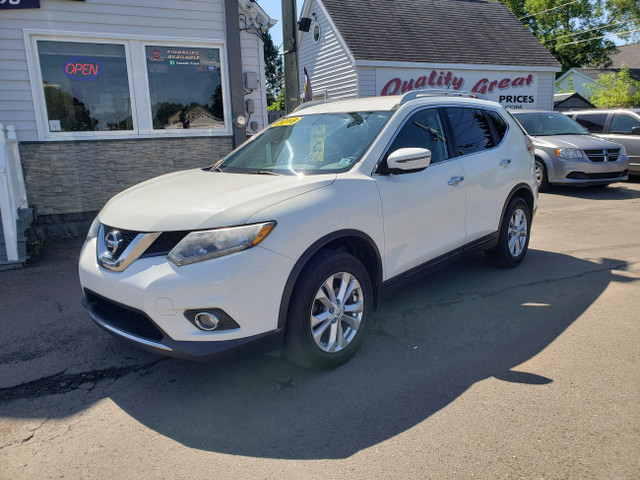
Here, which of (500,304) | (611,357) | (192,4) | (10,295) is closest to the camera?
(611,357)

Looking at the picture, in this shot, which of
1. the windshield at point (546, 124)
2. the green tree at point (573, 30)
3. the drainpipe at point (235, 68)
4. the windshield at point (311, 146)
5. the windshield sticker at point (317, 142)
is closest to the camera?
the windshield at point (311, 146)

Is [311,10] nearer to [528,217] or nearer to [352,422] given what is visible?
[528,217]

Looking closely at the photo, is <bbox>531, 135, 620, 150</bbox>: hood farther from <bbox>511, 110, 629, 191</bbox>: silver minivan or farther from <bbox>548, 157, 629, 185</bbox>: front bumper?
<bbox>548, 157, 629, 185</bbox>: front bumper

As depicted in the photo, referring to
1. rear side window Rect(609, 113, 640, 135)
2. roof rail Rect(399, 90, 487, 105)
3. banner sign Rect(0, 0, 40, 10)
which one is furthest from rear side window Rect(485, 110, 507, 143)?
rear side window Rect(609, 113, 640, 135)

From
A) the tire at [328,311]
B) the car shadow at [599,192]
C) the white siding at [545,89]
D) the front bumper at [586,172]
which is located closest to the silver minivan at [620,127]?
the car shadow at [599,192]

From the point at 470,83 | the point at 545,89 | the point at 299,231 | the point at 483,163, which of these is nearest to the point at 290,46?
the point at 483,163

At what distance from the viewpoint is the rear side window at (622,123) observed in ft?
39.2

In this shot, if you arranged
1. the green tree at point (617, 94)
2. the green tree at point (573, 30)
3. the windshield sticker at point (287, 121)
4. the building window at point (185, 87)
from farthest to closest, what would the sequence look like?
the green tree at point (573, 30)
the green tree at point (617, 94)
the building window at point (185, 87)
the windshield sticker at point (287, 121)

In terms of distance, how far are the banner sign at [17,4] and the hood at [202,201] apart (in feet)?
18.2

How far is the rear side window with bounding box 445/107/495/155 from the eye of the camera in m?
4.63

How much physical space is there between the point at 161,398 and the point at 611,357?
10.2 feet

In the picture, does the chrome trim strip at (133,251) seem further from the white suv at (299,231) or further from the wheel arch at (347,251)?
the wheel arch at (347,251)

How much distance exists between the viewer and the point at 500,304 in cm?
458

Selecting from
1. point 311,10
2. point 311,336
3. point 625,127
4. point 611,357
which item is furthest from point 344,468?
point 311,10
